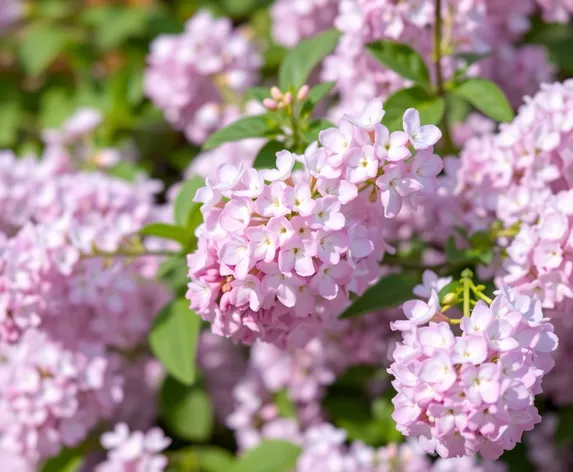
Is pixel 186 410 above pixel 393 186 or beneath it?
beneath

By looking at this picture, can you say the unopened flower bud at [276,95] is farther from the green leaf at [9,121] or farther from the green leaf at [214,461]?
the green leaf at [9,121]

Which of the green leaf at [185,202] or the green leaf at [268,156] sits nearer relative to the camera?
the green leaf at [268,156]

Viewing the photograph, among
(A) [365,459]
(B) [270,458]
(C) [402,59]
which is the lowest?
(B) [270,458]

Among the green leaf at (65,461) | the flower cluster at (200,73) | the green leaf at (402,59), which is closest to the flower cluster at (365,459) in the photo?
the green leaf at (65,461)

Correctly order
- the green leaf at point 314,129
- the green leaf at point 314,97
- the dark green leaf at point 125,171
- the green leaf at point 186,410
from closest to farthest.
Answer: the green leaf at point 314,129, the green leaf at point 314,97, the green leaf at point 186,410, the dark green leaf at point 125,171

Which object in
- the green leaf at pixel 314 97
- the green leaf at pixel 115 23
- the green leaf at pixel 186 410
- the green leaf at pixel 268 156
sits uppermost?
the green leaf at pixel 314 97

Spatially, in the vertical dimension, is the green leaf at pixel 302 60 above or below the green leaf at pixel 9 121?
above

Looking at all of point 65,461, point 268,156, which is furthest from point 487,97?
point 65,461

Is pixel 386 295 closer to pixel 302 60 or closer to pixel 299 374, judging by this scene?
pixel 302 60

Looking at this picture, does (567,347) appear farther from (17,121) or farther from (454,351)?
(17,121)
